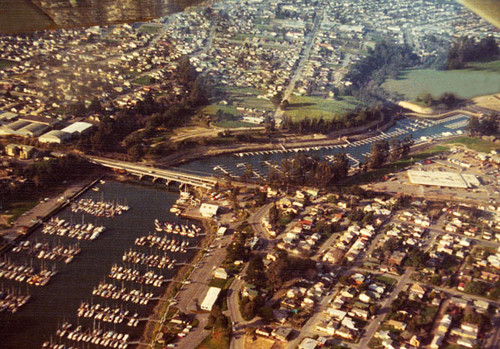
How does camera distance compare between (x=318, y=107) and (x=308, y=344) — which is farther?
(x=318, y=107)

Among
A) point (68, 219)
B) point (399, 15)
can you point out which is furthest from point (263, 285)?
point (399, 15)

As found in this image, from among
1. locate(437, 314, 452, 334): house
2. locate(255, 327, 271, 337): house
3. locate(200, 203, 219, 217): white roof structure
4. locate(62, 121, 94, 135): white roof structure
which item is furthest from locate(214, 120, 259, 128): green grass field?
locate(437, 314, 452, 334): house

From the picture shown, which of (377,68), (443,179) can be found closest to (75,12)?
(443,179)

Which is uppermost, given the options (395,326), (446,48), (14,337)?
(446,48)

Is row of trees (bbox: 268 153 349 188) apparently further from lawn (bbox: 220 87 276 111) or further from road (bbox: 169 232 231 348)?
lawn (bbox: 220 87 276 111)

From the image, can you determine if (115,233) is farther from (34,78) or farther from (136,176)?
(34,78)

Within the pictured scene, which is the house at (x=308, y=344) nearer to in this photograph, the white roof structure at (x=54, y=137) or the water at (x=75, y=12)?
the water at (x=75, y=12)

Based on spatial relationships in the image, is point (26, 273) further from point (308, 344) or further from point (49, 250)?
point (308, 344)
